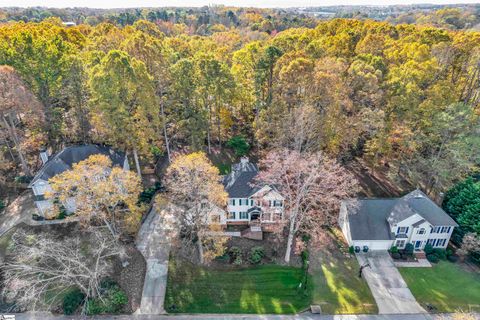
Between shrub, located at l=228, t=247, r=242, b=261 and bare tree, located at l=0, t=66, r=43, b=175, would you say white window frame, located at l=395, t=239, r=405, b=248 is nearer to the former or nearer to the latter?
shrub, located at l=228, t=247, r=242, b=261

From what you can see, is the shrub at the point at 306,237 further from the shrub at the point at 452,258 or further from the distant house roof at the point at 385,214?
the shrub at the point at 452,258

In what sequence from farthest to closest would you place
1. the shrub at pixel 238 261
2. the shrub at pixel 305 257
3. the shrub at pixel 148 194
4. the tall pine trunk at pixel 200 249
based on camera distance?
the shrub at pixel 148 194
the shrub at pixel 305 257
the shrub at pixel 238 261
the tall pine trunk at pixel 200 249

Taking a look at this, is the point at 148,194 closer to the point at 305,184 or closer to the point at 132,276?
the point at 132,276

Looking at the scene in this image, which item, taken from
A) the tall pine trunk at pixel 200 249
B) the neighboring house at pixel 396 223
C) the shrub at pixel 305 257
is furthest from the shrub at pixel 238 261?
the neighboring house at pixel 396 223

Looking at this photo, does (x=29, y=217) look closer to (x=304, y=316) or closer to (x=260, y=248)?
(x=260, y=248)

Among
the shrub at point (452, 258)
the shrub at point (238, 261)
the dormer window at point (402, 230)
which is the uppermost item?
the dormer window at point (402, 230)

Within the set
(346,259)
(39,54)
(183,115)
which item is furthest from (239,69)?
(346,259)
